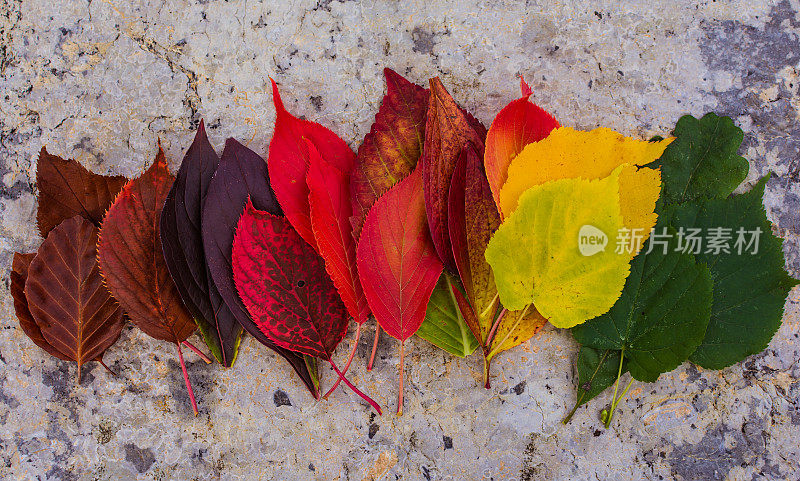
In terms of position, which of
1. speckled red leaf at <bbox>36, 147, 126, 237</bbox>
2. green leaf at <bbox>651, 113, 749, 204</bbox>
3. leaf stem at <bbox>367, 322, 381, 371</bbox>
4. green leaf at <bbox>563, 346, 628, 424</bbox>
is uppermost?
speckled red leaf at <bbox>36, 147, 126, 237</bbox>

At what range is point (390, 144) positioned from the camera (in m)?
0.61

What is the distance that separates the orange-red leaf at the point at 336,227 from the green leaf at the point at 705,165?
0.38 metres

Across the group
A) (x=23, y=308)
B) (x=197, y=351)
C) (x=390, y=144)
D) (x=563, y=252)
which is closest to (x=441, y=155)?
(x=390, y=144)

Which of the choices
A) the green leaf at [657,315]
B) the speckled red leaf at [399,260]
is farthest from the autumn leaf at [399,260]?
the green leaf at [657,315]

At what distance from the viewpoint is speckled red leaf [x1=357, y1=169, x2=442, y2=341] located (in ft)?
1.90

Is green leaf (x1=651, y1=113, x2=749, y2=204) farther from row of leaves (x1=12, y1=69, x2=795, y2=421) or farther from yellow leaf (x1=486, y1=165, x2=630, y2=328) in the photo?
yellow leaf (x1=486, y1=165, x2=630, y2=328)

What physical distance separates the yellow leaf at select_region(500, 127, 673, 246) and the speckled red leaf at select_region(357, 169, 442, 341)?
10 cm

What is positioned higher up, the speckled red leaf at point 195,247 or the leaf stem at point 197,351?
the speckled red leaf at point 195,247

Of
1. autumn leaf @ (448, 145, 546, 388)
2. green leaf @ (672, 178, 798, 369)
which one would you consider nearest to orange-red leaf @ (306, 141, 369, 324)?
autumn leaf @ (448, 145, 546, 388)

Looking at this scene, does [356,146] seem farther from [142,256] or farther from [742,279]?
[742,279]

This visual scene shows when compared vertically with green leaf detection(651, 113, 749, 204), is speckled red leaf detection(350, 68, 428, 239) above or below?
above

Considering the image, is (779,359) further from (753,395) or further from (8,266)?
(8,266)

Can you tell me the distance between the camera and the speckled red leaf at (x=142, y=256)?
602mm

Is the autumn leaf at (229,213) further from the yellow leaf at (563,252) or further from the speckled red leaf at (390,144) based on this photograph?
the yellow leaf at (563,252)
